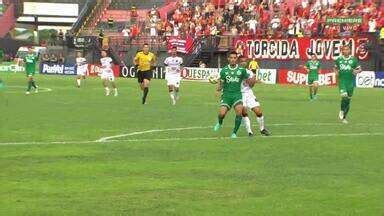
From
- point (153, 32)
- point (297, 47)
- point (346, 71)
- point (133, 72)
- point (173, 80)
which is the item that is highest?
point (153, 32)

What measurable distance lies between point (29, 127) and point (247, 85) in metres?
5.28

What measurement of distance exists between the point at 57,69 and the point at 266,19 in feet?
66.1

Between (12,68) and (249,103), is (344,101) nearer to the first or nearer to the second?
(249,103)

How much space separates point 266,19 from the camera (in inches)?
2308

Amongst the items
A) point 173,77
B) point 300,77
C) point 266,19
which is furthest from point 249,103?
point 266,19

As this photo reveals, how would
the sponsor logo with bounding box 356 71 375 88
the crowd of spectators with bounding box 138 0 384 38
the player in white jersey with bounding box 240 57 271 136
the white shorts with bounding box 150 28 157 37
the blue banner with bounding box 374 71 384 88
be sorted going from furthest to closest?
the white shorts with bounding box 150 28 157 37 → the crowd of spectators with bounding box 138 0 384 38 → the sponsor logo with bounding box 356 71 375 88 → the blue banner with bounding box 374 71 384 88 → the player in white jersey with bounding box 240 57 271 136

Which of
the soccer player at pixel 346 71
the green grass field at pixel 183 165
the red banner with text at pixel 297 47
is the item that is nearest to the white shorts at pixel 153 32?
the red banner with text at pixel 297 47

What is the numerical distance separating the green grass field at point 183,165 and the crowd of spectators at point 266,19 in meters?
26.3

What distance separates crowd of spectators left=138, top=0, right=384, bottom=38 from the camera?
173ft

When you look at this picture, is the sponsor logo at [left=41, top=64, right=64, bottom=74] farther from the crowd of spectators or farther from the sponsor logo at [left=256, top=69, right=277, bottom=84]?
the sponsor logo at [left=256, top=69, right=277, bottom=84]

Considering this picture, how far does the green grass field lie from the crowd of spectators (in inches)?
1034

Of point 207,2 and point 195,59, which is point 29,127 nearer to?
point 195,59

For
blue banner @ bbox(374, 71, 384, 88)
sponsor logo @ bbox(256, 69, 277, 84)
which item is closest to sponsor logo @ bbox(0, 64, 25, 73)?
sponsor logo @ bbox(256, 69, 277, 84)

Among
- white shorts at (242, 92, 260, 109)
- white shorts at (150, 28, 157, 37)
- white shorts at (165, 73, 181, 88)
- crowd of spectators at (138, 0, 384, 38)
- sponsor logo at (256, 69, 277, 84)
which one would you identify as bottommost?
sponsor logo at (256, 69, 277, 84)
